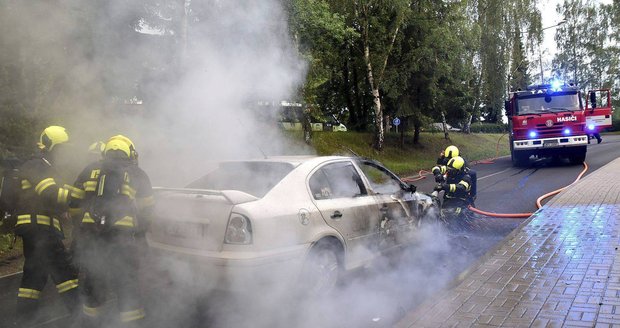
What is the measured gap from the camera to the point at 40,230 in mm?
3543

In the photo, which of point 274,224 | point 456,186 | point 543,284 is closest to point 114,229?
point 274,224

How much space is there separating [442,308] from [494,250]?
6.51 feet

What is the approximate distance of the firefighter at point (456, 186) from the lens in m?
6.27

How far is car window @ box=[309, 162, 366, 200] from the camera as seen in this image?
428cm

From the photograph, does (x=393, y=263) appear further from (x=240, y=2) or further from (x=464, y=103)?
(x=464, y=103)

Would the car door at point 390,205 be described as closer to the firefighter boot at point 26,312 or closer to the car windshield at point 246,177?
the car windshield at point 246,177

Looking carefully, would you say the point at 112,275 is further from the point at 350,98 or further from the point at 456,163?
the point at 350,98

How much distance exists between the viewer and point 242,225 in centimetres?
356

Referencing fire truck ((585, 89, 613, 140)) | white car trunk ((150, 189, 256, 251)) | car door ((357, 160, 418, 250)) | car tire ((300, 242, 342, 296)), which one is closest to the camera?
white car trunk ((150, 189, 256, 251))

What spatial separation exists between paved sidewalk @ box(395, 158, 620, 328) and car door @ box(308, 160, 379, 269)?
2.80ft

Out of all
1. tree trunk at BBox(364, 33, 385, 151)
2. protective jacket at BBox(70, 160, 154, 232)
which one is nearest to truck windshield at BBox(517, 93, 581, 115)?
tree trunk at BBox(364, 33, 385, 151)

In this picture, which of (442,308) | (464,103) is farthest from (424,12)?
(442,308)

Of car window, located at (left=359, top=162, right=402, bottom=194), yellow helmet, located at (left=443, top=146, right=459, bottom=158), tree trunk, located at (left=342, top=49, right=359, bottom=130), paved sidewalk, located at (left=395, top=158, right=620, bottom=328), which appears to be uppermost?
tree trunk, located at (left=342, top=49, right=359, bottom=130)

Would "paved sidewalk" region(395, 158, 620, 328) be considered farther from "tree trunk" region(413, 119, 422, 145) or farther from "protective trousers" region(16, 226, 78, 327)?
"tree trunk" region(413, 119, 422, 145)
